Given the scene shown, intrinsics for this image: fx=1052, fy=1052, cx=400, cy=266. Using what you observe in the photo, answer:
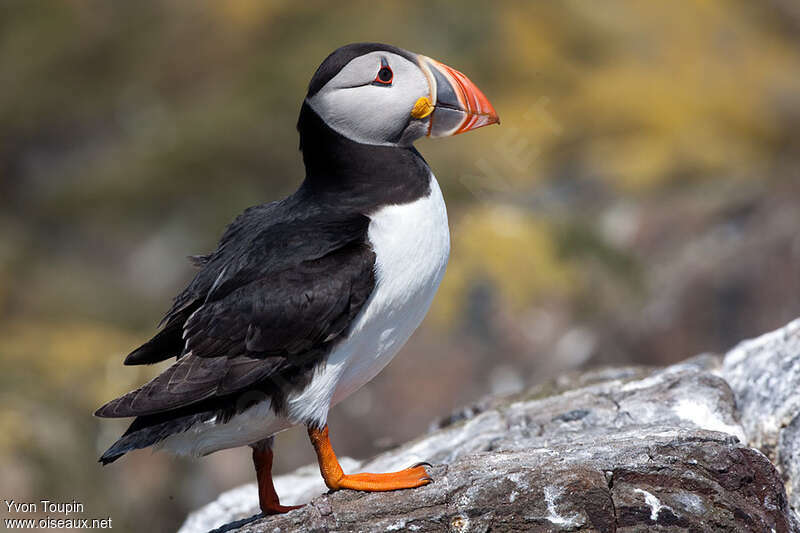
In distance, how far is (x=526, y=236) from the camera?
13406 millimetres

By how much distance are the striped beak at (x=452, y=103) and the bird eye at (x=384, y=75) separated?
201 millimetres

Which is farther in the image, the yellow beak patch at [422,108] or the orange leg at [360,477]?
the yellow beak patch at [422,108]

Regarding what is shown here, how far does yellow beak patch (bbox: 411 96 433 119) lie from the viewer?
5352 millimetres

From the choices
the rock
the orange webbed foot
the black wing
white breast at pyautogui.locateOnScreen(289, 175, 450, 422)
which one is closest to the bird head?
white breast at pyautogui.locateOnScreen(289, 175, 450, 422)

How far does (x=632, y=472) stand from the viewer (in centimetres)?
484

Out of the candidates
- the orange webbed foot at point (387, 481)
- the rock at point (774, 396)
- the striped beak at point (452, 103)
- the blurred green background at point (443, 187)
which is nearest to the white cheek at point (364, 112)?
the striped beak at point (452, 103)

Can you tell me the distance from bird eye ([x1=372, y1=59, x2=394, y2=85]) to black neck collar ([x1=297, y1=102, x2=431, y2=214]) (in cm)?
33

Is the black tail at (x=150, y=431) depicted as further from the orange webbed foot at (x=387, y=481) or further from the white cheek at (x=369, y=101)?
the white cheek at (x=369, y=101)

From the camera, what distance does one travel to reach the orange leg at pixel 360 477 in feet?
16.4

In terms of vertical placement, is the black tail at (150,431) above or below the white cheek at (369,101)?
below

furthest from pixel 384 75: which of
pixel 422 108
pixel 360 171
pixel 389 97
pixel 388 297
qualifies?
pixel 388 297

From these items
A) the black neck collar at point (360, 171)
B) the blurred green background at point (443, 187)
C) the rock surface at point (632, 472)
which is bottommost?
the rock surface at point (632, 472)

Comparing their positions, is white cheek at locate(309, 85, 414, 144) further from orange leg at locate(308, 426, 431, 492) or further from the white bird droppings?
the white bird droppings

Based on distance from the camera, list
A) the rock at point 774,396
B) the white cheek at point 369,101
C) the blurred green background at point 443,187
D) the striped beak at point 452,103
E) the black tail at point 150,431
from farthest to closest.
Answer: the blurred green background at point 443,187
the rock at point 774,396
the striped beak at point 452,103
the white cheek at point 369,101
the black tail at point 150,431
